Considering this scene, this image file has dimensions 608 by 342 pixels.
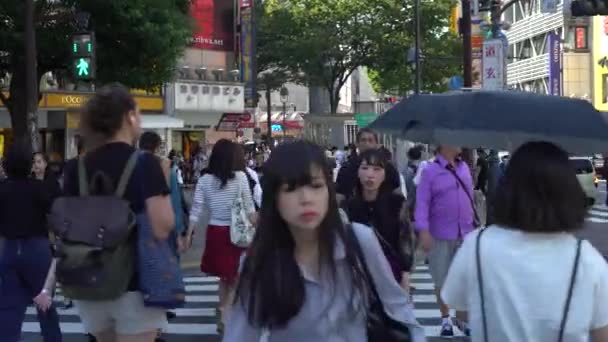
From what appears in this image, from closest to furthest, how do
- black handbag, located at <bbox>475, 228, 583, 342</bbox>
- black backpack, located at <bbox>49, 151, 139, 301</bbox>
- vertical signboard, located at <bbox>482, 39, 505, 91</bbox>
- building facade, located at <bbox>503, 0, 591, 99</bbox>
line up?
1. black handbag, located at <bbox>475, 228, 583, 342</bbox>
2. black backpack, located at <bbox>49, 151, 139, 301</bbox>
3. vertical signboard, located at <bbox>482, 39, 505, 91</bbox>
4. building facade, located at <bbox>503, 0, 591, 99</bbox>

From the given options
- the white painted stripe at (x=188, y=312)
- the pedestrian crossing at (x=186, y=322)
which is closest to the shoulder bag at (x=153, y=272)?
the pedestrian crossing at (x=186, y=322)

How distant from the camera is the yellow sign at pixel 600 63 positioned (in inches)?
2464

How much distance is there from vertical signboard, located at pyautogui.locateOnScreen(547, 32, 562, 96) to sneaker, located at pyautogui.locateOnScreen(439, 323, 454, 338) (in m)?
52.6

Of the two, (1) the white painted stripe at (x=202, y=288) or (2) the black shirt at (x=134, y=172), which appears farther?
(1) the white painted stripe at (x=202, y=288)

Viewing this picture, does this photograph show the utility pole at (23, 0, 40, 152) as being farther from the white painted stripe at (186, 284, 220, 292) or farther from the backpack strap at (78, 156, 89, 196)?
the backpack strap at (78, 156, 89, 196)

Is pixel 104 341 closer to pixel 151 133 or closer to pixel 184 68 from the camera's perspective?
pixel 151 133

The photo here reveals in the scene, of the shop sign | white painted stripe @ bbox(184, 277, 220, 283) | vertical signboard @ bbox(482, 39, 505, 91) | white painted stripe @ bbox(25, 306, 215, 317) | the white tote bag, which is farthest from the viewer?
the shop sign

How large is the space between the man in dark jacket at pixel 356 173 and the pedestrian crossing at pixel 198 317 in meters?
1.30

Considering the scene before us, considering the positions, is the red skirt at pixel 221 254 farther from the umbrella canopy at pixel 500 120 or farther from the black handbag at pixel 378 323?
the black handbag at pixel 378 323

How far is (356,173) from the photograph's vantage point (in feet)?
24.1

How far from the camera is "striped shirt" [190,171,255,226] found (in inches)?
336

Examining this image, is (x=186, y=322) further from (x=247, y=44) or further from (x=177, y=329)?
(x=247, y=44)

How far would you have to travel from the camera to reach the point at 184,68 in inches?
1684

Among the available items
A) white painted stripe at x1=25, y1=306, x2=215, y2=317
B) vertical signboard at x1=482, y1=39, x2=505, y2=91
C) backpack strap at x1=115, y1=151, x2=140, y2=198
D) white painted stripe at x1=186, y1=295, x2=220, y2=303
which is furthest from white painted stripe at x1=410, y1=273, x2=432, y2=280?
backpack strap at x1=115, y1=151, x2=140, y2=198
